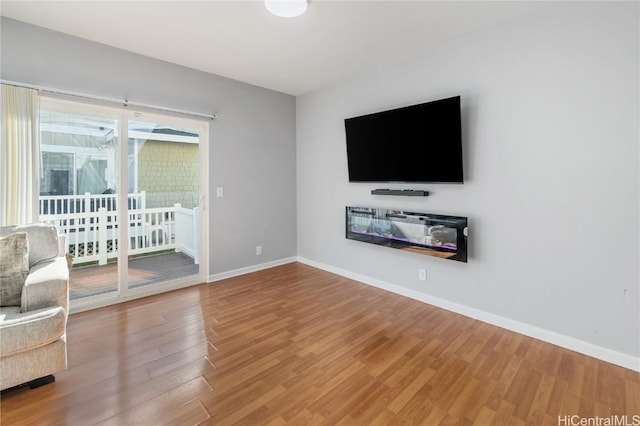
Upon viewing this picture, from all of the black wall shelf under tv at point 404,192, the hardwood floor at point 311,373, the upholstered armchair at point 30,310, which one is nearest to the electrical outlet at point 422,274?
the hardwood floor at point 311,373

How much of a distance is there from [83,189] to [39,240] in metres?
0.84

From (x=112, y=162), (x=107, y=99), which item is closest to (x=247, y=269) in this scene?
(x=112, y=162)

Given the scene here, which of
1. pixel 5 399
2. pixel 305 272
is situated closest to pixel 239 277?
pixel 305 272

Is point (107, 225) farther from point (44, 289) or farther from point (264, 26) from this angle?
point (264, 26)

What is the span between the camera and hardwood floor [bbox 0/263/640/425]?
164 cm

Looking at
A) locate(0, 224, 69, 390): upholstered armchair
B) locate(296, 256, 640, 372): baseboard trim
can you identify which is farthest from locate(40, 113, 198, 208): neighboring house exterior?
locate(296, 256, 640, 372): baseboard trim

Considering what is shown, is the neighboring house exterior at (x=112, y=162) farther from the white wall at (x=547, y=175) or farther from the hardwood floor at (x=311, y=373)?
the white wall at (x=547, y=175)

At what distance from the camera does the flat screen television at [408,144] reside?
2777mm

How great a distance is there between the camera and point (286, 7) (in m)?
2.21

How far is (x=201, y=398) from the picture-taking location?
5.73 feet

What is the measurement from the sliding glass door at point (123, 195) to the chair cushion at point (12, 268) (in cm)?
90

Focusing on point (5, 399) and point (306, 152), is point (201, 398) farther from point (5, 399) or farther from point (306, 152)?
point (306, 152)

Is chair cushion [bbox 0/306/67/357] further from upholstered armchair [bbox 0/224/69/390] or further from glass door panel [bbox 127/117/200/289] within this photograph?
glass door panel [bbox 127/117/200/289]

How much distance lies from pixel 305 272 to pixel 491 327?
7.79 ft
